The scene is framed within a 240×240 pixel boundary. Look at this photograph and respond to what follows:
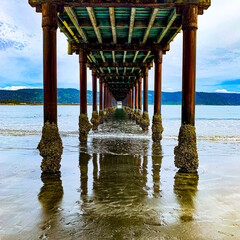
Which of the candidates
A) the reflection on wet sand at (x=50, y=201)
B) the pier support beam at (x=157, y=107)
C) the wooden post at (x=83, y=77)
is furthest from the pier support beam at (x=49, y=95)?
the pier support beam at (x=157, y=107)

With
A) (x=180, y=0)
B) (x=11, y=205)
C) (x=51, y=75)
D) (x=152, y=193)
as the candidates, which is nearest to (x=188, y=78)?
(x=180, y=0)

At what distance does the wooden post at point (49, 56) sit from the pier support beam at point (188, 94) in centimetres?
379

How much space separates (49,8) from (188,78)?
4477mm

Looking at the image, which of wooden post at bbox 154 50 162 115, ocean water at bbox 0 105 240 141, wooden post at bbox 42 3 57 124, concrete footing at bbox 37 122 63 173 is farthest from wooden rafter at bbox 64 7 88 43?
ocean water at bbox 0 105 240 141

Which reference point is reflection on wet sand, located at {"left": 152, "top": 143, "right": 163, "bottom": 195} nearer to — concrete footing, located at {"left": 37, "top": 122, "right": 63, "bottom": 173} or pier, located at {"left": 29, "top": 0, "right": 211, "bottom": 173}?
pier, located at {"left": 29, "top": 0, "right": 211, "bottom": 173}

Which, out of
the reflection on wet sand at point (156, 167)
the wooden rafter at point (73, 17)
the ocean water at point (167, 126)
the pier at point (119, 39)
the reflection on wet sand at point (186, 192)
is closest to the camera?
the reflection on wet sand at point (186, 192)

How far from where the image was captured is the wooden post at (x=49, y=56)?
6504 mm

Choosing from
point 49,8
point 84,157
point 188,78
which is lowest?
point 84,157

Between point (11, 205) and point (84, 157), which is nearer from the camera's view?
point (11, 205)

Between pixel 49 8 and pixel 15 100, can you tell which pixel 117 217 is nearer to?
pixel 49 8

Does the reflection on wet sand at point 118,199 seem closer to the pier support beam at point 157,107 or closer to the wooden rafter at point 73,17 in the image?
the pier support beam at point 157,107

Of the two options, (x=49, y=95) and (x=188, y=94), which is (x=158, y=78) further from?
(x=49, y=95)

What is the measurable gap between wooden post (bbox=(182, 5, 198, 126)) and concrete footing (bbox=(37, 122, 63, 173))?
381 centimetres

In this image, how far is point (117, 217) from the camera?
391 cm
